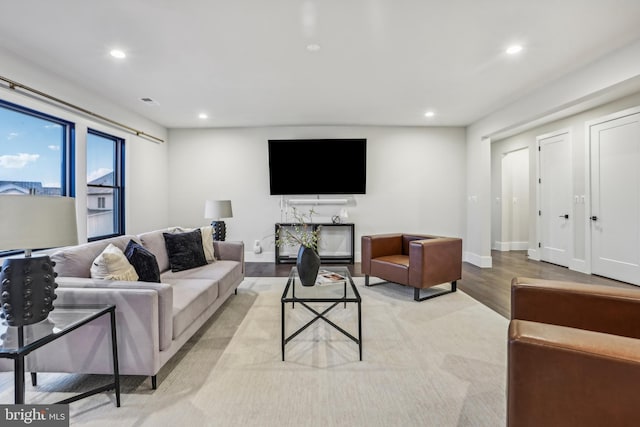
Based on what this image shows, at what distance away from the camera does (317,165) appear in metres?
5.44

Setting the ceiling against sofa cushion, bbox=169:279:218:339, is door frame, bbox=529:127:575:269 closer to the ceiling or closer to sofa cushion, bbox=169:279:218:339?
the ceiling

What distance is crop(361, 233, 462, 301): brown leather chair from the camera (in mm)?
3402

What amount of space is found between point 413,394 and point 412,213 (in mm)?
4242

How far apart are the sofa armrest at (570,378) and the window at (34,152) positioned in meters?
4.23

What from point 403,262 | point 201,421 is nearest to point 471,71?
point 403,262

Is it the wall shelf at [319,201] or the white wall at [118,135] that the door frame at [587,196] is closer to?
the wall shelf at [319,201]

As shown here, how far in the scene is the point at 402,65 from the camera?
312cm

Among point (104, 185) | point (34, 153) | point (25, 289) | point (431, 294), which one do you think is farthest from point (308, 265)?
point (104, 185)

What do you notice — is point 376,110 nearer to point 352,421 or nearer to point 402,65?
point 402,65

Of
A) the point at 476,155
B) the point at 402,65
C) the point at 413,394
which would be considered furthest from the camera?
the point at 476,155

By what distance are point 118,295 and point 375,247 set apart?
293cm

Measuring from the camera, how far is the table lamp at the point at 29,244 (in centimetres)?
134

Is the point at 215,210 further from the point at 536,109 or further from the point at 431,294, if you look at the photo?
the point at 536,109

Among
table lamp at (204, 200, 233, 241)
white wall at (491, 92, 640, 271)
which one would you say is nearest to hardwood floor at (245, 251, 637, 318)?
white wall at (491, 92, 640, 271)
